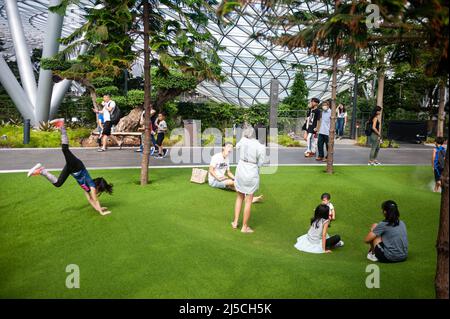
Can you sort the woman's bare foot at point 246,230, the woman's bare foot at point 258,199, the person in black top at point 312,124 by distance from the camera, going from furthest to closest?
the person in black top at point 312,124
the woman's bare foot at point 258,199
the woman's bare foot at point 246,230

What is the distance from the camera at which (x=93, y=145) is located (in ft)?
61.0

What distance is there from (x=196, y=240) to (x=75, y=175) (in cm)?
275

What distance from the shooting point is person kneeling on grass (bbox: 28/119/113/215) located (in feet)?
25.0

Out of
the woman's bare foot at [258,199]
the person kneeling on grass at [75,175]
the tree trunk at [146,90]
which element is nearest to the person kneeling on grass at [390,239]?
the woman's bare foot at [258,199]

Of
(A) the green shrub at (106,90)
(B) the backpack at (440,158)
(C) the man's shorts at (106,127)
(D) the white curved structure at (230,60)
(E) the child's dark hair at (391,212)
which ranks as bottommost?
(E) the child's dark hair at (391,212)

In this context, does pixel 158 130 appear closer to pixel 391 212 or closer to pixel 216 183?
pixel 216 183

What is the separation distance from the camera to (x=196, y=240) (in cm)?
684

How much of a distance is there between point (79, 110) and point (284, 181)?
61.2 ft

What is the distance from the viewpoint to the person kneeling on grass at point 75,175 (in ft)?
25.0

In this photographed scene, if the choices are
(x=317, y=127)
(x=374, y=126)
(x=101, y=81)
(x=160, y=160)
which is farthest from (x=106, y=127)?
(x=374, y=126)

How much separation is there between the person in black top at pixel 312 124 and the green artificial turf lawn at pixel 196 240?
318cm

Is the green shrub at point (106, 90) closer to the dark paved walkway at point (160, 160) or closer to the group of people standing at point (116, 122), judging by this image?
the dark paved walkway at point (160, 160)

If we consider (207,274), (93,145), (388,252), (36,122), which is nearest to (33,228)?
(207,274)

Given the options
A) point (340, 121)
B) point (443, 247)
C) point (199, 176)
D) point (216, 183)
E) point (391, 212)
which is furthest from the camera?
point (340, 121)
